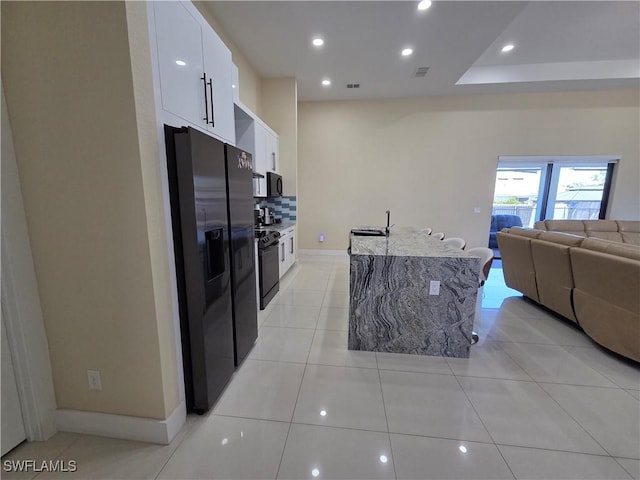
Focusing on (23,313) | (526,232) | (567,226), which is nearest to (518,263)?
(526,232)

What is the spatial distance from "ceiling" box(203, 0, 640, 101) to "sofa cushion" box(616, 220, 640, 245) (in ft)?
8.33

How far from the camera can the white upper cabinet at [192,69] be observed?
1.41 metres

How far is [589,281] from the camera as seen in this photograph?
2367mm

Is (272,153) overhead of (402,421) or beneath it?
overhead

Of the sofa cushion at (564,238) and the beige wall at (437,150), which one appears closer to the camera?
the sofa cushion at (564,238)

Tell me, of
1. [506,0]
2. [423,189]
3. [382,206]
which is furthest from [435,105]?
[506,0]

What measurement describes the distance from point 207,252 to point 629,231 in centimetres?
723

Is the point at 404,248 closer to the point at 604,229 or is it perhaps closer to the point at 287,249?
the point at 287,249

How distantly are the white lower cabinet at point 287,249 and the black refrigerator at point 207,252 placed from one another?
1.92 metres

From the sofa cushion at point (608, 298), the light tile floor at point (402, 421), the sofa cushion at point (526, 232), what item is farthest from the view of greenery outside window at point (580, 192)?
the light tile floor at point (402, 421)

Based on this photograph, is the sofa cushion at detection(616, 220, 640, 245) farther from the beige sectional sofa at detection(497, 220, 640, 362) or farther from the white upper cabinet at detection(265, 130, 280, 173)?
the white upper cabinet at detection(265, 130, 280, 173)

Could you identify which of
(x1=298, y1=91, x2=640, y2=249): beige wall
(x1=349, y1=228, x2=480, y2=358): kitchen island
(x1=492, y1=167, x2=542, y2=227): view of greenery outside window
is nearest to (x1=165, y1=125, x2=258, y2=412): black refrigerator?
(x1=349, y1=228, x2=480, y2=358): kitchen island

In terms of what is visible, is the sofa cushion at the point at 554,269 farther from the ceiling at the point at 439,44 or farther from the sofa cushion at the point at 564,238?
the ceiling at the point at 439,44

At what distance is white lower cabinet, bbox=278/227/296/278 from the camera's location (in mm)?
3979
